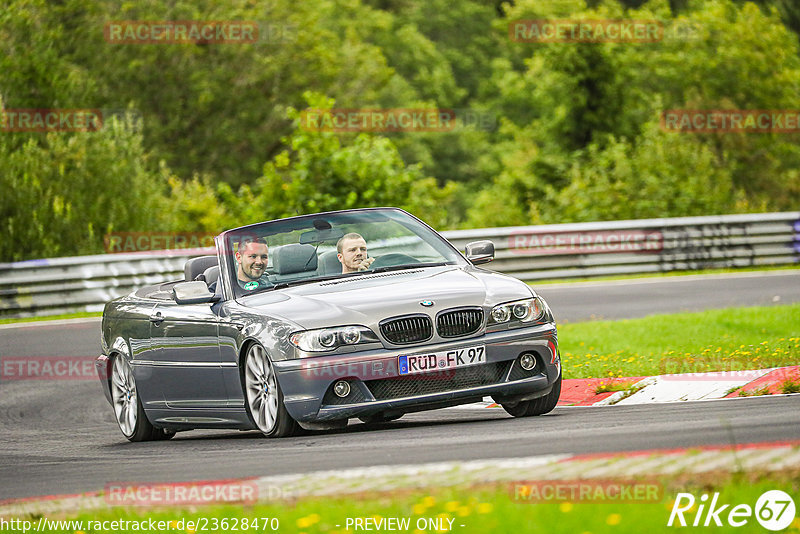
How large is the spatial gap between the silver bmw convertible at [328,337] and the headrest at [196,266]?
11.9 inches

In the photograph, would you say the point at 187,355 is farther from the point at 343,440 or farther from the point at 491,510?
the point at 491,510

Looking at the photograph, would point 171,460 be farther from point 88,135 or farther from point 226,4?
point 226,4

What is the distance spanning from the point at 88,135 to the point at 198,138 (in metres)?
29.9

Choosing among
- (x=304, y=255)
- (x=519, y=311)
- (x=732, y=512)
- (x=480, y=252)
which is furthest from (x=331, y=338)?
(x=732, y=512)

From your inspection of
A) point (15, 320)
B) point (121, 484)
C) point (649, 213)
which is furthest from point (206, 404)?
point (649, 213)

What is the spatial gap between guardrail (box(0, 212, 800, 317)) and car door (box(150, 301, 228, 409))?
10.8 meters

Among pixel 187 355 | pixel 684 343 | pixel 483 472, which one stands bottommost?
Answer: pixel 684 343

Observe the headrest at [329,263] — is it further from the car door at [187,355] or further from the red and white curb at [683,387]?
the red and white curb at [683,387]

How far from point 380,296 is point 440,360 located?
0.58 m

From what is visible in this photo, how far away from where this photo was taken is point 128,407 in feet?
35.5

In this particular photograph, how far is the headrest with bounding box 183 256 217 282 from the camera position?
432 inches

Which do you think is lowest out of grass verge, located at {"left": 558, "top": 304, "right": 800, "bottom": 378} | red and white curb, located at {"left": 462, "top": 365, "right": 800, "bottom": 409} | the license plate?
grass verge, located at {"left": 558, "top": 304, "right": 800, "bottom": 378}

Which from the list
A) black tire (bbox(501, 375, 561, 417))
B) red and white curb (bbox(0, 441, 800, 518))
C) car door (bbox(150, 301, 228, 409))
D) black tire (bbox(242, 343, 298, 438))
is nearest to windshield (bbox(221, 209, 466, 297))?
car door (bbox(150, 301, 228, 409))

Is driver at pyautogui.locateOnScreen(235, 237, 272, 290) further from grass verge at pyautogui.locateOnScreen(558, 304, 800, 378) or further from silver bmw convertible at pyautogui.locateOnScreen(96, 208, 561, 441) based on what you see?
grass verge at pyautogui.locateOnScreen(558, 304, 800, 378)
